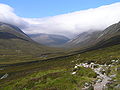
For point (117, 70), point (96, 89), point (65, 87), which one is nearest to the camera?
point (96, 89)

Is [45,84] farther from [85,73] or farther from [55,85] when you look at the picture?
[85,73]

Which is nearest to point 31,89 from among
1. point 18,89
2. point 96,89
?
point 18,89

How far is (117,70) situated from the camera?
38906 mm

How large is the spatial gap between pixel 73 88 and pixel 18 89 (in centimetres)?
1162

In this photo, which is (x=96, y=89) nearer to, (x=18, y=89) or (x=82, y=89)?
(x=82, y=89)

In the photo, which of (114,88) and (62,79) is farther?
(62,79)

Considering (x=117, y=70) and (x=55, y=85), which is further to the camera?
(x=117, y=70)

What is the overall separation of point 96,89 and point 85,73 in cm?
1268

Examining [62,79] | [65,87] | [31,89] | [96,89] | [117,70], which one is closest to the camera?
[96,89]

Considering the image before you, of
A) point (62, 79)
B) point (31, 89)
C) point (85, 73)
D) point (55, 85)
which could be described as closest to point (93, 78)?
point (85, 73)

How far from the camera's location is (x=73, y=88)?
91.7ft

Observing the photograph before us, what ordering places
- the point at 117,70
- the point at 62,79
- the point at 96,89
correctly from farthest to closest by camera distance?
1. the point at 117,70
2. the point at 62,79
3. the point at 96,89

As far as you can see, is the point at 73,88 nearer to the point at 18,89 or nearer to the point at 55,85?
the point at 55,85

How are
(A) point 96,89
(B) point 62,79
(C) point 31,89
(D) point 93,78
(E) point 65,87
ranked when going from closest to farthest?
(A) point 96,89 < (E) point 65,87 < (C) point 31,89 < (B) point 62,79 < (D) point 93,78
